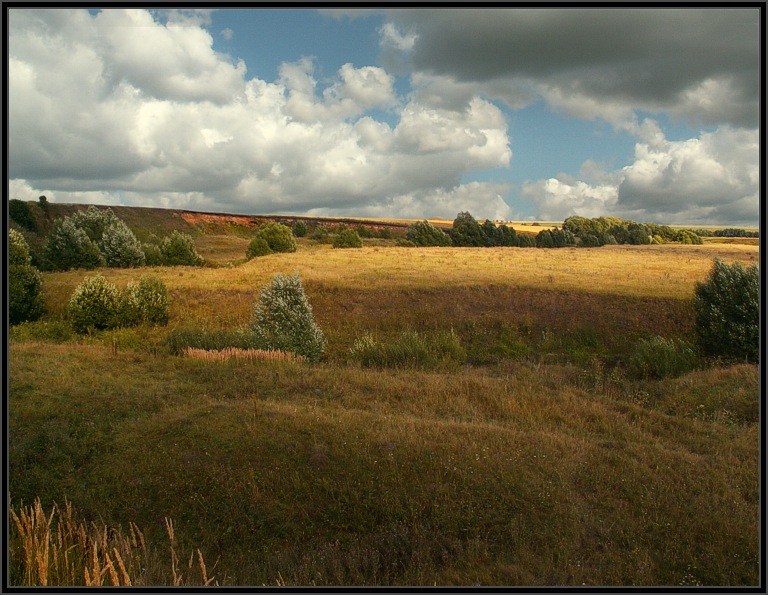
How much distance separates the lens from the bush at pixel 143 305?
27.8 m

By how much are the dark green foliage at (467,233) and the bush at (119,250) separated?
4985cm

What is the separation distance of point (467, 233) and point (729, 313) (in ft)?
193

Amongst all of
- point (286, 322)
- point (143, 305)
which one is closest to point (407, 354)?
point (286, 322)

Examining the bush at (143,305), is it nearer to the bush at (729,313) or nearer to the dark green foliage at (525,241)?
the bush at (729,313)

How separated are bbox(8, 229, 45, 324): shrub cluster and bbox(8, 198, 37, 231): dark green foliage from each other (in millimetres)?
38975

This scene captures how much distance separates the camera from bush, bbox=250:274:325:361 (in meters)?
23.8

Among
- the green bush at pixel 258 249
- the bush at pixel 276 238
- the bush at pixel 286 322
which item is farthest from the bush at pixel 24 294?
the bush at pixel 276 238

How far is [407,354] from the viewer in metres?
23.5

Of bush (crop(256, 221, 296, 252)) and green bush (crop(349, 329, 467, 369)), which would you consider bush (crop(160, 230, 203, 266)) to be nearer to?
bush (crop(256, 221, 296, 252))

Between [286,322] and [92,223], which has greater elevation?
[92,223]

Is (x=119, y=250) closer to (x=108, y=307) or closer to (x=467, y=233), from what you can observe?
(x=108, y=307)

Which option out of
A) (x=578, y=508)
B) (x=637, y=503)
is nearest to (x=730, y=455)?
(x=637, y=503)


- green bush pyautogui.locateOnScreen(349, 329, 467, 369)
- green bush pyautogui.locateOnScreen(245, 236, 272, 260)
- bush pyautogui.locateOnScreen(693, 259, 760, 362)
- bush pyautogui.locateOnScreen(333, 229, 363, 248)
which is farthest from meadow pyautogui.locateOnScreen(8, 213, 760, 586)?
bush pyautogui.locateOnScreen(333, 229, 363, 248)

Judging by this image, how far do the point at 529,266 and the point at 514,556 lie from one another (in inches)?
1659
